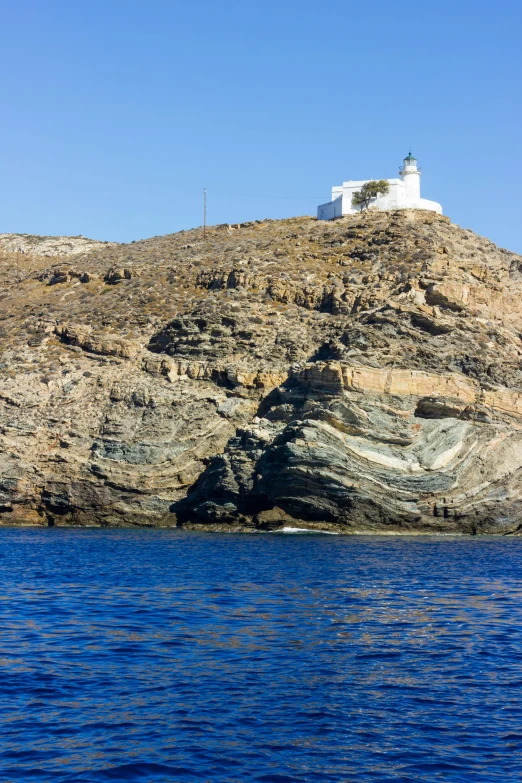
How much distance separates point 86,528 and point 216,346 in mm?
16005

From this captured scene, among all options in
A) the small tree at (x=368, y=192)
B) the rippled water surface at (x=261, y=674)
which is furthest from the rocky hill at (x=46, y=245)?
the rippled water surface at (x=261, y=674)

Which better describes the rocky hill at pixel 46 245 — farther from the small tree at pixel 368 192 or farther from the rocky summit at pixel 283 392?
the small tree at pixel 368 192

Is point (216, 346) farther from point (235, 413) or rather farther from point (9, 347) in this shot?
point (9, 347)

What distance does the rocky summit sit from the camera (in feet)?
164

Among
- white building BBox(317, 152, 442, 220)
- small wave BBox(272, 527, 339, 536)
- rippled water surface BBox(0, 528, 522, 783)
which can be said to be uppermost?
white building BBox(317, 152, 442, 220)

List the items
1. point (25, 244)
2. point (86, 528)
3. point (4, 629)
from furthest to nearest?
point (25, 244), point (86, 528), point (4, 629)

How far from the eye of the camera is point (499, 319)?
2594 inches

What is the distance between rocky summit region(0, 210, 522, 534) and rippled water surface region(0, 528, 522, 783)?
16.1 metres

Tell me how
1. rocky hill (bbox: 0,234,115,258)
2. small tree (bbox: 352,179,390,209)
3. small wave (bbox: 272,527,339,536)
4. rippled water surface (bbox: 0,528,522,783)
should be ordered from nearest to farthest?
1. rippled water surface (bbox: 0,528,522,783)
2. small wave (bbox: 272,527,339,536)
3. small tree (bbox: 352,179,390,209)
4. rocky hill (bbox: 0,234,115,258)

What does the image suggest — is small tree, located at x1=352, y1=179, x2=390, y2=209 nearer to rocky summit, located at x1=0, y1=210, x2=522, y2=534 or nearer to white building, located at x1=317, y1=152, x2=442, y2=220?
white building, located at x1=317, y1=152, x2=442, y2=220

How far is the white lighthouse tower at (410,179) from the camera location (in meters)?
A: 88.8

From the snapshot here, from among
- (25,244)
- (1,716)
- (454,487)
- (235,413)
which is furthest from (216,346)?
(25,244)

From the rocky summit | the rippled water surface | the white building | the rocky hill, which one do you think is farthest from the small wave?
the rocky hill

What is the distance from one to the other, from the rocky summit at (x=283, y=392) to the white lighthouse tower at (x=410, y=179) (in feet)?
19.6
